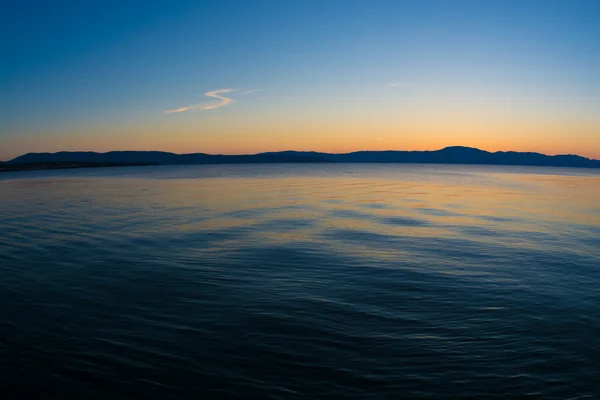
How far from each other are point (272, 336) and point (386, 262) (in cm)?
740

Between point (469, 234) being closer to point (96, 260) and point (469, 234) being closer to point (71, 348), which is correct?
point (96, 260)

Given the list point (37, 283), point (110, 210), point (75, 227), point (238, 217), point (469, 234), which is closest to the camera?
point (37, 283)

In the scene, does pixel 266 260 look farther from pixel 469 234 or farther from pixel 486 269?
pixel 469 234

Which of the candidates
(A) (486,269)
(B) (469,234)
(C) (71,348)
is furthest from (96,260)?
(B) (469,234)

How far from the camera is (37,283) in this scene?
11828mm

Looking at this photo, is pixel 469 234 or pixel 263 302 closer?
pixel 263 302

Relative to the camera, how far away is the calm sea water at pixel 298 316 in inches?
259

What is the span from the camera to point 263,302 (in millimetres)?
10211

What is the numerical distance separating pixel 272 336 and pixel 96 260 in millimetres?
9406

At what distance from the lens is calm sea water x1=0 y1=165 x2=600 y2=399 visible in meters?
6.58

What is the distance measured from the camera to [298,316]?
9.25m

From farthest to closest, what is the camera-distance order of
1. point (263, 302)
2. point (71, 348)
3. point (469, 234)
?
point (469, 234) → point (263, 302) → point (71, 348)

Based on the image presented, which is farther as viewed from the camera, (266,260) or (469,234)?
(469,234)

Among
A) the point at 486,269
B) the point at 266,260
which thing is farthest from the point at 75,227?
the point at 486,269
